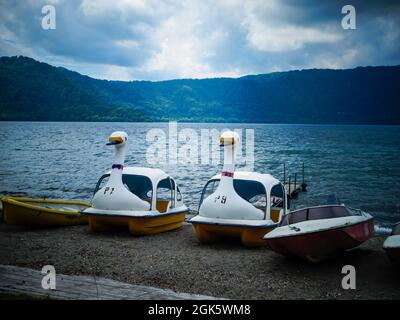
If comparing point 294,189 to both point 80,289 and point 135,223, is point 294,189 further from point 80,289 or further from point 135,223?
point 80,289

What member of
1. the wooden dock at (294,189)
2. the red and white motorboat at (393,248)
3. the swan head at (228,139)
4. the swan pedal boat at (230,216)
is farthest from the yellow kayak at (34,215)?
the wooden dock at (294,189)

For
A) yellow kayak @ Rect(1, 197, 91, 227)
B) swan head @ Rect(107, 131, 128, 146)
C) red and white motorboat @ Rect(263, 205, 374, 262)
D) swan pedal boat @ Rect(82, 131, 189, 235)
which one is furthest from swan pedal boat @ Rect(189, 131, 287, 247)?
Result: yellow kayak @ Rect(1, 197, 91, 227)

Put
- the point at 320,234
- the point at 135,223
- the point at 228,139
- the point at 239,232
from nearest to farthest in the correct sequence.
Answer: the point at 320,234 → the point at 239,232 → the point at 228,139 → the point at 135,223

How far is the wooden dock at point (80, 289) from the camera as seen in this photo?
6.80 metres

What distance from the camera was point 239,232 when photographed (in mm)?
12070

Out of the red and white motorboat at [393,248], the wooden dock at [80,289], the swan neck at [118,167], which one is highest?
the swan neck at [118,167]

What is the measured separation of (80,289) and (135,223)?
237 inches

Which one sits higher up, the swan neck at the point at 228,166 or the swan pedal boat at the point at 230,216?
the swan neck at the point at 228,166

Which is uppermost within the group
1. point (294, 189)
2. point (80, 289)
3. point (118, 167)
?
point (118, 167)

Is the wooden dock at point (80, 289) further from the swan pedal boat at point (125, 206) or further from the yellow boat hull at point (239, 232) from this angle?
the swan pedal boat at point (125, 206)

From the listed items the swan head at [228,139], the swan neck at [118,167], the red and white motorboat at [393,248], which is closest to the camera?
the red and white motorboat at [393,248]

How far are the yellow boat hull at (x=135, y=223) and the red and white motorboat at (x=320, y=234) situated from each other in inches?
192

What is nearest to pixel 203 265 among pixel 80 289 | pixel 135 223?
pixel 80 289
